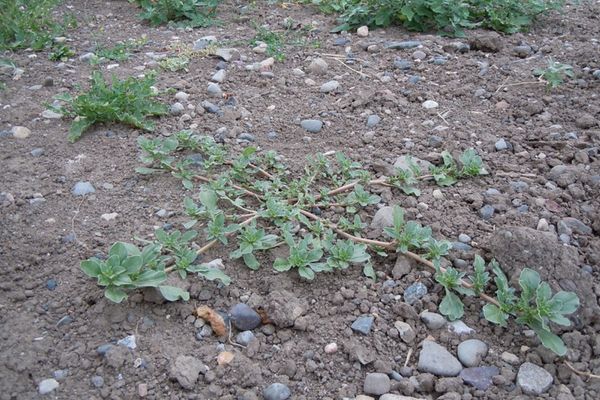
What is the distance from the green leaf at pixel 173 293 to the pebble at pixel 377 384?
0.71 meters

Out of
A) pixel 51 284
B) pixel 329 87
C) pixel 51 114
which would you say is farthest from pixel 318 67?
pixel 51 284

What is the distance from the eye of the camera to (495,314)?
2340 millimetres

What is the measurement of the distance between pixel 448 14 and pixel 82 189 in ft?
9.43

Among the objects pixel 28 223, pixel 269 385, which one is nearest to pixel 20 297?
pixel 28 223

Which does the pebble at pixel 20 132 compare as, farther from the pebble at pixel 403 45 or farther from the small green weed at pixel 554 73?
the small green weed at pixel 554 73

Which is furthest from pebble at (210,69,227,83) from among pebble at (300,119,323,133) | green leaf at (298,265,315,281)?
green leaf at (298,265,315,281)

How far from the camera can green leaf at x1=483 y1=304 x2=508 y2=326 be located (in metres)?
2.32

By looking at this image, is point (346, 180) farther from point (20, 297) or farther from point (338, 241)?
point (20, 297)

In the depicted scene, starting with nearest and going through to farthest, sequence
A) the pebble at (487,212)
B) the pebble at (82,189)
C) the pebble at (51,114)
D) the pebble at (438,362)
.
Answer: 1. the pebble at (438,362)
2. the pebble at (487,212)
3. the pebble at (82,189)
4. the pebble at (51,114)

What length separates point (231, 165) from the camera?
3229 mm

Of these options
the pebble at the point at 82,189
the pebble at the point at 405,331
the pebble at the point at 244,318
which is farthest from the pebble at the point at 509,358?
the pebble at the point at 82,189

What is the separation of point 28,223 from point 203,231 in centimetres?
77

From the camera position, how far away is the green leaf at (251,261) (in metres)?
2.57

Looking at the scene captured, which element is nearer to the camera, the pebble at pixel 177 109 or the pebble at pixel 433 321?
the pebble at pixel 433 321
